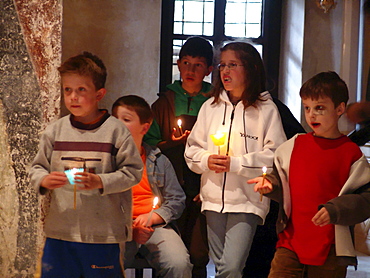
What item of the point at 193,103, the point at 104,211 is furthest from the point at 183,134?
the point at 104,211

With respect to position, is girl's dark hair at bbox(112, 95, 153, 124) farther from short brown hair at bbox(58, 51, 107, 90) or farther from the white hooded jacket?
short brown hair at bbox(58, 51, 107, 90)

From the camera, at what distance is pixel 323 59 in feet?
16.4

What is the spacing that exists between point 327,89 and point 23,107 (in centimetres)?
174

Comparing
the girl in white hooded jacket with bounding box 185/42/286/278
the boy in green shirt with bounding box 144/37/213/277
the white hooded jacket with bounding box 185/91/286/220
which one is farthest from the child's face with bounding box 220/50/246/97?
the boy in green shirt with bounding box 144/37/213/277

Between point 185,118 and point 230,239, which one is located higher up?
point 185,118

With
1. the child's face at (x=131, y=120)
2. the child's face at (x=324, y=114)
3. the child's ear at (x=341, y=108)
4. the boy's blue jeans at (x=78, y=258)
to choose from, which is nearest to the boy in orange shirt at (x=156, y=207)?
the child's face at (x=131, y=120)

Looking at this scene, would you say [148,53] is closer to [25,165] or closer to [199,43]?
[199,43]

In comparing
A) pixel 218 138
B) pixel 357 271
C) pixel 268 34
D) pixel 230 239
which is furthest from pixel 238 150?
pixel 268 34

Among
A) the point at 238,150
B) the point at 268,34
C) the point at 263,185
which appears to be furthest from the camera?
the point at 268,34

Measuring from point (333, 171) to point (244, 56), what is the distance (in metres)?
0.97

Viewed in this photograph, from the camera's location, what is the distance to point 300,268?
2895 mm

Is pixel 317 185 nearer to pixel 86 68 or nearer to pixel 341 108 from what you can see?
pixel 341 108

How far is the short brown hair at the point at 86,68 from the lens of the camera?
2799 mm

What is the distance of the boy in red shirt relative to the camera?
2.82m
